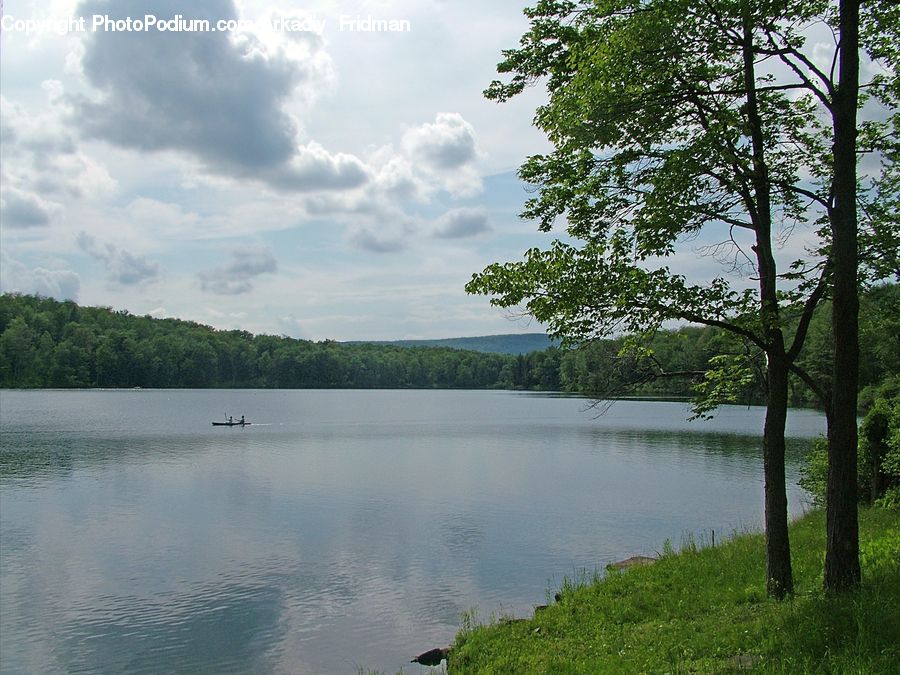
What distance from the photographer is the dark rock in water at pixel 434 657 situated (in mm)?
12798

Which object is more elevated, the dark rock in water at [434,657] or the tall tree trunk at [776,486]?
the tall tree trunk at [776,486]

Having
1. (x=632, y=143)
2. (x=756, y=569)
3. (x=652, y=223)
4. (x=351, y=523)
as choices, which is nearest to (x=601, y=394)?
(x=652, y=223)

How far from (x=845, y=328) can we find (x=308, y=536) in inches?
749

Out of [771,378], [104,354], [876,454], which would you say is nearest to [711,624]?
[771,378]

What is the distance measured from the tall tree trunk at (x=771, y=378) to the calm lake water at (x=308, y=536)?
267 inches

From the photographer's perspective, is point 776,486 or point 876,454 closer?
point 776,486

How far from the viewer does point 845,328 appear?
29.7ft

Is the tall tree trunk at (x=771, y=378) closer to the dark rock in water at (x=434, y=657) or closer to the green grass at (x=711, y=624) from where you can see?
the green grass at (x=711, y=624)

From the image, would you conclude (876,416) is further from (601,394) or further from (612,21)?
(612,21)

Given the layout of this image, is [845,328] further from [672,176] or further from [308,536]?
[308,536]

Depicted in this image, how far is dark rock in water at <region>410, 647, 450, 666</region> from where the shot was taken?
42.0ft

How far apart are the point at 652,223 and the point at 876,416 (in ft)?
48.5

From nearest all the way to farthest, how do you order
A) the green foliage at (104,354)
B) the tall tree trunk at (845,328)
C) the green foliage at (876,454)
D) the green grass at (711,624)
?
1. the green grass at (711,624)
2. the tall tree trunk at (845,328)
3. the green foliage at (876,454)
4. the green foliage at (104,354)

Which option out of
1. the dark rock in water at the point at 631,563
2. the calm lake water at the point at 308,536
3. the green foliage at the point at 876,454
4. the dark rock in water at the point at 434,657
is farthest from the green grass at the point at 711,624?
the green foliage at the point at 876,454
